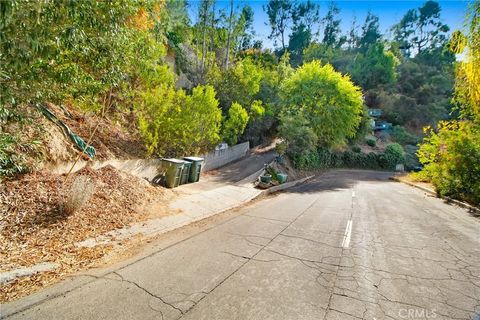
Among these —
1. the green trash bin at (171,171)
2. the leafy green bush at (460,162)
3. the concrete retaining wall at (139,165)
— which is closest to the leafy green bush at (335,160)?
the concrete retaining wall at (139,165)

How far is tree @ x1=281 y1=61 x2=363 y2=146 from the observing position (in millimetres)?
24812

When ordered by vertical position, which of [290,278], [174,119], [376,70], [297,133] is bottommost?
[290,278]

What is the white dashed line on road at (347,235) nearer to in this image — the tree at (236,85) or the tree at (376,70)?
the tree at (236,85)

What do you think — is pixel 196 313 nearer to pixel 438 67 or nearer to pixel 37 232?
pixel 37 232

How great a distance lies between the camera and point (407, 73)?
181 ft

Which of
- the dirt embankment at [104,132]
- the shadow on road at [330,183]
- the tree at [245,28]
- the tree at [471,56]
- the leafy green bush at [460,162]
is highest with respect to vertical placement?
the tree at [245,28]

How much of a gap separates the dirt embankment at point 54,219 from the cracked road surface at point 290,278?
2.28 feet

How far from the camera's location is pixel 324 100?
2497 centimetres

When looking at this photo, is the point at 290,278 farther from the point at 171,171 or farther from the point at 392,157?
the point at 392,157

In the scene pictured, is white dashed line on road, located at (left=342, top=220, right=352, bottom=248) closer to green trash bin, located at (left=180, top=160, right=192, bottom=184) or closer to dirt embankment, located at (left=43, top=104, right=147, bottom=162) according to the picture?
green trash bin, located at (left=180, top=160, right=192, bottom=184)

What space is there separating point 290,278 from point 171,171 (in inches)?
306

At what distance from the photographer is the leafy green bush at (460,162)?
11.4 metres

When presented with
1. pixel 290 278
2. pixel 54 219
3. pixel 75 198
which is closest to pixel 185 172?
pixel 75 198

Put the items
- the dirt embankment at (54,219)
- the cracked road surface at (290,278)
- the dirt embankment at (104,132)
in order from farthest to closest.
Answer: the dirt embankment at (104,132) < the dirt embankment at (54,219) < the cracked road surface at (290,278)
